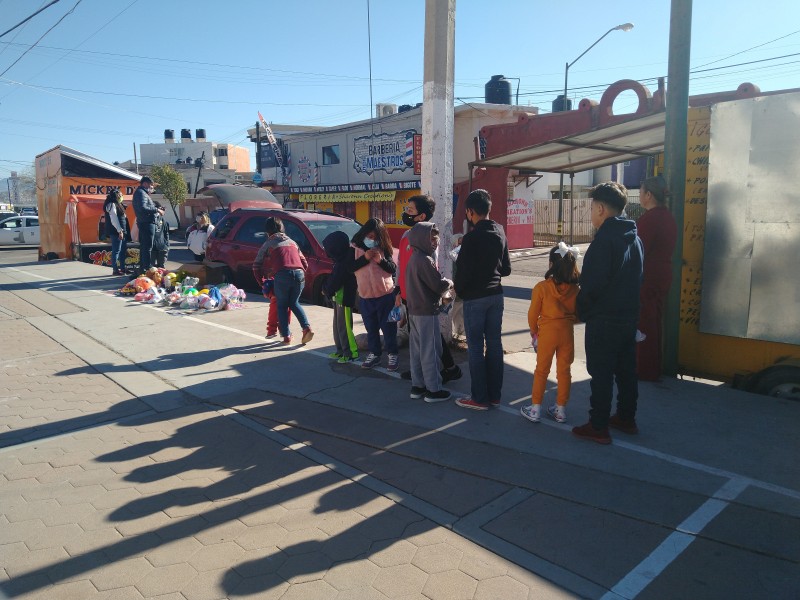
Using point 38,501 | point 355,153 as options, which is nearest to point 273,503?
point 38,501

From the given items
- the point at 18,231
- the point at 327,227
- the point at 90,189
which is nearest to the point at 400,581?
the point at 327,227

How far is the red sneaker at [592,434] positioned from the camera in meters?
4.28

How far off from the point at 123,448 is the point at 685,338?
5.07m

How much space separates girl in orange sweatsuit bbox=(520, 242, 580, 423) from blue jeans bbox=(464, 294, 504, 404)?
0.37 meters

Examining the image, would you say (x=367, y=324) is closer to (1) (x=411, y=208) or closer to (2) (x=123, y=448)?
(1) (x=411, y=208)

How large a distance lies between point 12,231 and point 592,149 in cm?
3106

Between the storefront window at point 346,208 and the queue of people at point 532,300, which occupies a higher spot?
the storefront window at point 346,208

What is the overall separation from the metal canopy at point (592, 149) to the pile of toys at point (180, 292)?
15.6 ft

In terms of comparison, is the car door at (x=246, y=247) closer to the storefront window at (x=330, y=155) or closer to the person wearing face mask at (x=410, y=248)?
the person wearing face mask at (x=410, y=248)

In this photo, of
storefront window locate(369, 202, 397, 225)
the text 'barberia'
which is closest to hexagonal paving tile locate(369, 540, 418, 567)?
the text 'barberia'

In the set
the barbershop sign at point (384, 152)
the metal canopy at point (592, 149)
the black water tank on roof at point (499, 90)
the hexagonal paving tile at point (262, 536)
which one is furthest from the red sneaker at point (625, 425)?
the black water tank on roof at point (499, 90)

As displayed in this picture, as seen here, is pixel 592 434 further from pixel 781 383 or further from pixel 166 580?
pixel 166 580

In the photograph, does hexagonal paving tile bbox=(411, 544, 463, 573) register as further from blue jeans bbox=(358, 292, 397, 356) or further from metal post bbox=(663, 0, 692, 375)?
metal post bbox=(663, 0, 692, 375)

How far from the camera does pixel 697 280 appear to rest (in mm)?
5656
